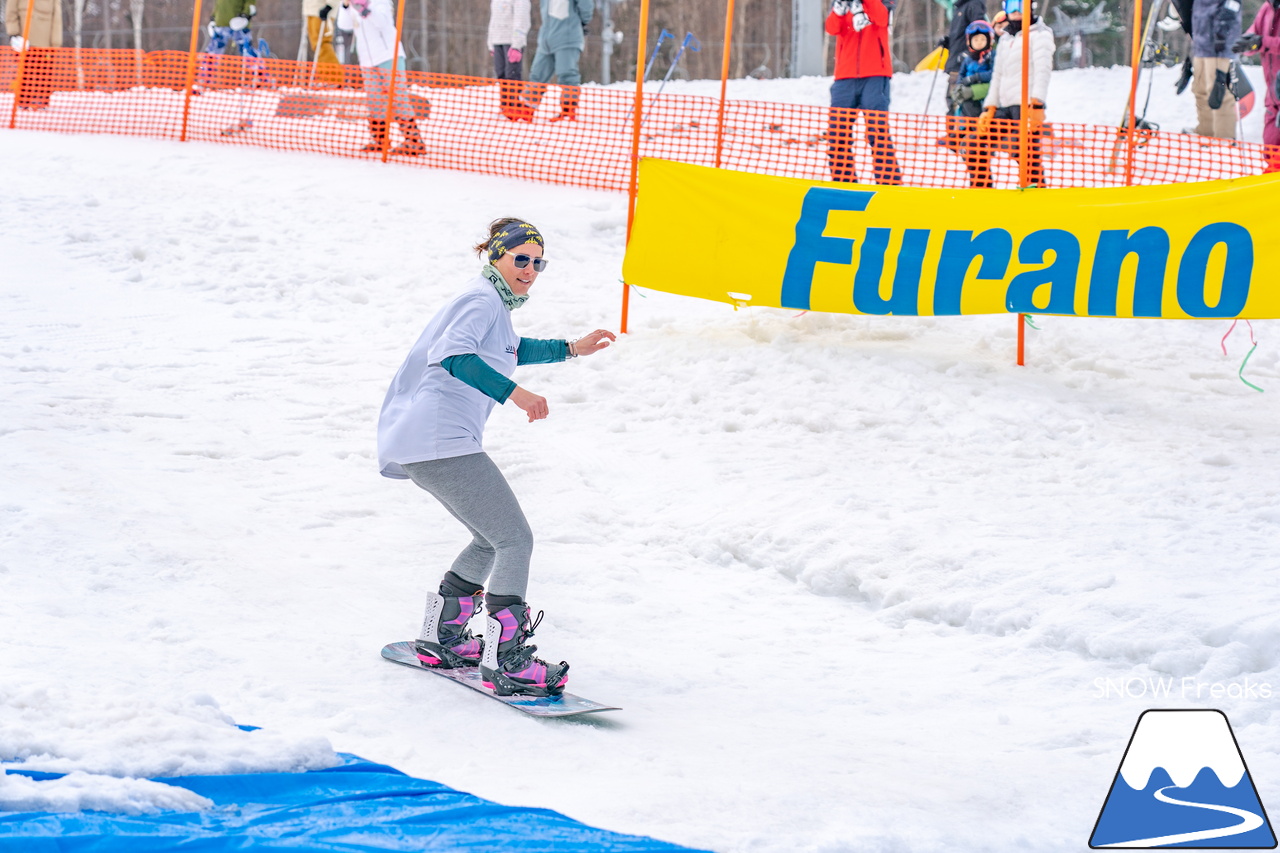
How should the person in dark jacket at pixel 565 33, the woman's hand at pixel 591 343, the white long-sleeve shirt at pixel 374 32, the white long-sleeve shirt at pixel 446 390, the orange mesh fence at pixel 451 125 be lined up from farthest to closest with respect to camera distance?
the person in dark jacket at pixel 565 33
the white long-sleeve shirt at pixel 374 32
the orange mesh fence at pixel 451 125
the woman's hand at pixel 591 343
the white long-sleeve shirt at pixel 446 390

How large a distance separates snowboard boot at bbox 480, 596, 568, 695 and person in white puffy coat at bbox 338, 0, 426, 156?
30.0 ft

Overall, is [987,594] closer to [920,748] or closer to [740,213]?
[920,748]

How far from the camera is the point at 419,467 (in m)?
4.20

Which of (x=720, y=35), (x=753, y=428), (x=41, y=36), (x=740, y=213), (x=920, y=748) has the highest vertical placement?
(x=720, y=35)

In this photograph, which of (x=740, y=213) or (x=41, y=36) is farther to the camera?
(x=41, y=36)

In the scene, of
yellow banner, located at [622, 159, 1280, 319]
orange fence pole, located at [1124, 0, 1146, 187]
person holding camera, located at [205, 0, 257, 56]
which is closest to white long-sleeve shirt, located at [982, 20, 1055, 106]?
orange fence pole, located at [1124, 0, 1146, 187]

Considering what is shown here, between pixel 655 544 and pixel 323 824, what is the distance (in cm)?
310

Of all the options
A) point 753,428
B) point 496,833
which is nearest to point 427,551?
point 753,428

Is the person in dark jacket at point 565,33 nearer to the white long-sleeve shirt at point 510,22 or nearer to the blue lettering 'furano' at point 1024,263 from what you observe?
the white long-sleeve shirt at point 510,22

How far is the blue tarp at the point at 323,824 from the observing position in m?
3.01

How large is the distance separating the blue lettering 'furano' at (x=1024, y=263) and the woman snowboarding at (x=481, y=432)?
146 inches

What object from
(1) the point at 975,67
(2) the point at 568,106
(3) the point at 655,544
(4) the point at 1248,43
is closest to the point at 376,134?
(2) the point at 568,106

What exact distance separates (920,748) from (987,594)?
1451 millimetres

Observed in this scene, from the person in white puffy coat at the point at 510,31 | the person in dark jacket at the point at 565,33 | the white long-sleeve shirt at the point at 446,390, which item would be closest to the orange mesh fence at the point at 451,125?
the person in dark jacket at the point at 565,33
